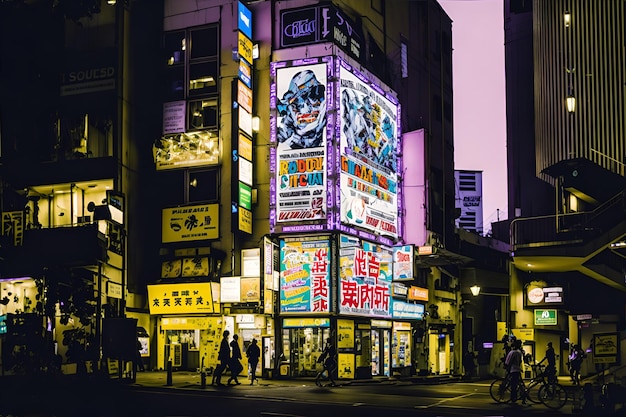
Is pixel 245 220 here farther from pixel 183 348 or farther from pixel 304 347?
pixel 183 348

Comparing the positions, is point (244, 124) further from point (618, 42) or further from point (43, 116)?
point (43, 116)

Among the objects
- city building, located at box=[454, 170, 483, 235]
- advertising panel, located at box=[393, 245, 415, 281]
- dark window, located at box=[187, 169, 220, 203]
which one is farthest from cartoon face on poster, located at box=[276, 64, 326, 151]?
city building, located at box=[454, 170, 483, 235]

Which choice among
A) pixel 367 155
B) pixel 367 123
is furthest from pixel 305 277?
pixel 367 123

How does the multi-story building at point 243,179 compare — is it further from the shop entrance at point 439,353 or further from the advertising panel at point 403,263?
the shop entrance at point 439,353

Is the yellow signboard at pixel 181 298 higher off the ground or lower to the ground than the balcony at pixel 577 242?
lower

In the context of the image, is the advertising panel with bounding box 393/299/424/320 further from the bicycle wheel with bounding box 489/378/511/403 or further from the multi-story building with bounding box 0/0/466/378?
the bicycle wheel with bounding box 489/378/511/403

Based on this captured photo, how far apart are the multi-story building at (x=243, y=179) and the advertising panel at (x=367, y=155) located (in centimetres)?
11

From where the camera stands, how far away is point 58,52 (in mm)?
9898

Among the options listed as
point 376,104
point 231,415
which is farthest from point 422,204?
point 231,415

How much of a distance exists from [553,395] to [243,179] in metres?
18.2

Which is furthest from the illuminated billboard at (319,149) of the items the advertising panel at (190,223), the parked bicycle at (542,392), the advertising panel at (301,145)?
the parked bicycle at (542,392)

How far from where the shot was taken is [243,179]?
3797cm

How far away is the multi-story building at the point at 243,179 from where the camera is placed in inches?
1471

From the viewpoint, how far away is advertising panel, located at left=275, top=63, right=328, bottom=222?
3731cm
